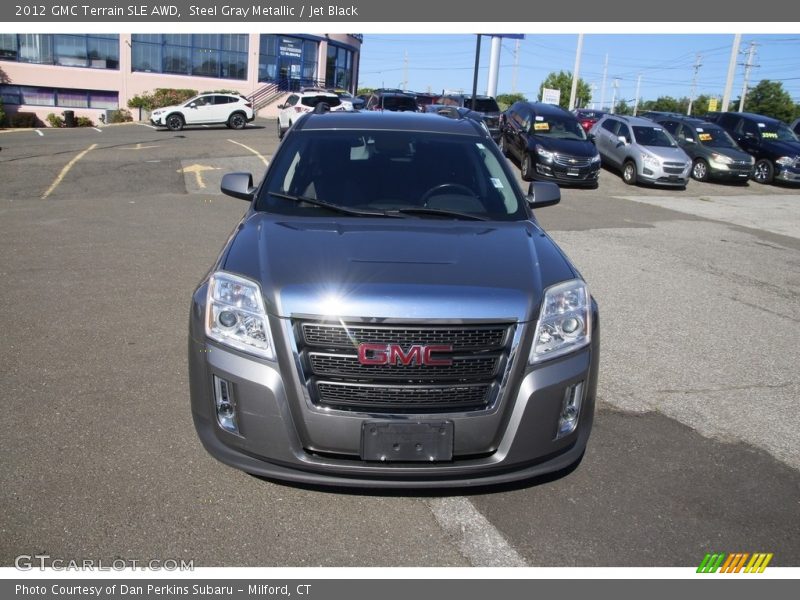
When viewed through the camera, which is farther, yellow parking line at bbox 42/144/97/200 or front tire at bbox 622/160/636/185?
front tire at bbox 622/160/636/185

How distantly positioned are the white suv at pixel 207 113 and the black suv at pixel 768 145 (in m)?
20.5

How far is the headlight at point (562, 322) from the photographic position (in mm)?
3096

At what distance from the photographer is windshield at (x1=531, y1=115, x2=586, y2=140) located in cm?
1844

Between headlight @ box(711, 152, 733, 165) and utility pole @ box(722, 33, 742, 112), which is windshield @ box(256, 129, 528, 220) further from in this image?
utility pole @ box(722, 33, 742, 112)

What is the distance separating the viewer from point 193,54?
147 feet

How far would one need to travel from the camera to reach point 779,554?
3088mm

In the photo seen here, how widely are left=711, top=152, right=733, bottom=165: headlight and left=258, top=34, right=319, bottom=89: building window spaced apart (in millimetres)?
33912

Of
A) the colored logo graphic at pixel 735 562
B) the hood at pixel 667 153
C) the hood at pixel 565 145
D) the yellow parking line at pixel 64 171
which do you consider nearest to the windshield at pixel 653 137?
the hood at pixel 667 153

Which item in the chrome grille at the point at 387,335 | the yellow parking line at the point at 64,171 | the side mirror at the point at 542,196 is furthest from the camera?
the yellow parking line at the point at 64,171

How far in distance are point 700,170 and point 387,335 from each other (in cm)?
2193

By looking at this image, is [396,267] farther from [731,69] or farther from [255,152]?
[731,69]

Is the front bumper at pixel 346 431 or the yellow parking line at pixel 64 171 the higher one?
the front bumper at pixel 346 431

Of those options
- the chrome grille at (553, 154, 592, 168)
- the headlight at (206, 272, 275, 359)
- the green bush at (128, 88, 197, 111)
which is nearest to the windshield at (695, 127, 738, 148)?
the chrome grille at (553, 154, 592, 168)

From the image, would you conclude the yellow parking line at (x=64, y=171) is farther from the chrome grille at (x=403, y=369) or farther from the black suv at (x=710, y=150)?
the black suv at (x=710, y=150)
